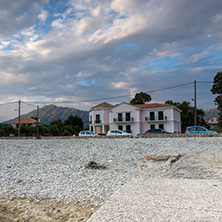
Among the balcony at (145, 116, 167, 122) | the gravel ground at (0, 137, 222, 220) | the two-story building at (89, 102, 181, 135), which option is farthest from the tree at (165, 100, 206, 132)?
the gravel ground at (0, 137, 222, 220)

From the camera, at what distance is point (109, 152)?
43.5 feet

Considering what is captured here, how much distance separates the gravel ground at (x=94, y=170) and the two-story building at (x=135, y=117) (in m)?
29.5

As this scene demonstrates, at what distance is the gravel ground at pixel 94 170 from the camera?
612cm

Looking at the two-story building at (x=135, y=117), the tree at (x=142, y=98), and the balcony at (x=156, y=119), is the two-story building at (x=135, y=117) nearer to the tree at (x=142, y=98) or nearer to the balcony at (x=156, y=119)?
the balcony at (x=156, y=119)

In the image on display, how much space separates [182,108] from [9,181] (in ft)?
158

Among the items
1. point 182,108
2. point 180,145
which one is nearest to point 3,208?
point 180,145

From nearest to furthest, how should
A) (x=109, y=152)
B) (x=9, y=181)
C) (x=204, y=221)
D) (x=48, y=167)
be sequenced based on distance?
(x=204, y=221), (x=9, y=181), (x=48, y=167), (x=109, y=152)

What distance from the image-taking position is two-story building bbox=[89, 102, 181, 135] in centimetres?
4403

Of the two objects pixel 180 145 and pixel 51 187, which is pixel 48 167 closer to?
pixel 51 187

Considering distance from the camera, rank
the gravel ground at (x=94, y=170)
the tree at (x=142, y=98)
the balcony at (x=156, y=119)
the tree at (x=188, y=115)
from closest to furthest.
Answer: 1. the gravel ground at (x=94, y=170)
2. the balcony at (x=156, y=119)
3. the tree at (x=188, y=115)
4. the tree at (x=142, y=98)

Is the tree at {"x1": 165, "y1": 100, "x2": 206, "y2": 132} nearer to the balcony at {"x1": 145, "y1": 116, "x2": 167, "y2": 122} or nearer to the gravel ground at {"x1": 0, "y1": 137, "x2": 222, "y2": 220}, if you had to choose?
the balcony at {"x1": 145, "y1": 116, "x2": 167, "y2": 122}

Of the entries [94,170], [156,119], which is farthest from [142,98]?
[94,170]

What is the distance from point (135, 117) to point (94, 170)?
123 feet

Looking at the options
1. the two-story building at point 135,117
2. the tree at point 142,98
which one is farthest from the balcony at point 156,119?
the tree at point 142,98
